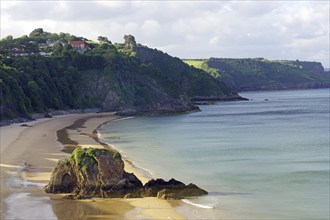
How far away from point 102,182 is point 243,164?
14.2 m

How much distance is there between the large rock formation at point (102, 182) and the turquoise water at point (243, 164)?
1.65 meters

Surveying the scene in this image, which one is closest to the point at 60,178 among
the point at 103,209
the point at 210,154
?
the point at 103,209

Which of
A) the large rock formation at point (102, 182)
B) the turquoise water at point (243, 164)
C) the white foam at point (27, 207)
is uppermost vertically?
the large rock formation at point (102, 182)

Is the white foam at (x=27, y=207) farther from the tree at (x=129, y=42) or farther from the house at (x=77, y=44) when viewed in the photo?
the tree at (x=129, y=42)

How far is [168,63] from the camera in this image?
170m

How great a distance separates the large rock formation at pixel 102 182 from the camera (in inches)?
1006

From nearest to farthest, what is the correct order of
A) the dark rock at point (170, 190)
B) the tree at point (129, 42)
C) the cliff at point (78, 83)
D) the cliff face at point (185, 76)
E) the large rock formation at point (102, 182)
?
1. the dark rock at point (170, 190)
2. the large rock formation at point (102, 182)
3. the cliff at point (78, 83)
4. the cliff face at point (185, 76)
5. the tree at point (129, 42)

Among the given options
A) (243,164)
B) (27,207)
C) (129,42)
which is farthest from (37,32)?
(27,207)

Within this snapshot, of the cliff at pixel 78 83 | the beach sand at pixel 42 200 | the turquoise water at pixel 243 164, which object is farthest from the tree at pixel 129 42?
the beach sand at pixel 42 200

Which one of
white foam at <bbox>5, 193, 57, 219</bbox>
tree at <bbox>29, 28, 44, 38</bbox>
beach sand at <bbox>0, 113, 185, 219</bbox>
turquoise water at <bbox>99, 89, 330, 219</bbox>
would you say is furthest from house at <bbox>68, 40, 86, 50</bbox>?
white foam at <bbox>5, 193, 57, 219</bbox>

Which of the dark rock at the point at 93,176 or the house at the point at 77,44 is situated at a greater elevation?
the house at the point at 77,44

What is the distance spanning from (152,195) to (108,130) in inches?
1672

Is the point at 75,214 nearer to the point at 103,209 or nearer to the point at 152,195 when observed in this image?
the point at 103,209

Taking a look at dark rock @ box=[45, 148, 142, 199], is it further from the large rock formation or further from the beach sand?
the beach sand
